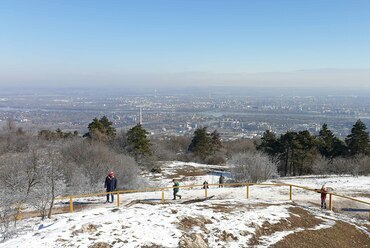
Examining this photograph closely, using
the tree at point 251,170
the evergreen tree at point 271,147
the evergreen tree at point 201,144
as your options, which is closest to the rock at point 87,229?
the tree at point 251,170

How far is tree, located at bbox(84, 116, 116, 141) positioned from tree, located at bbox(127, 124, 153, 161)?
16.4 feet

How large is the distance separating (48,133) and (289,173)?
3904cm

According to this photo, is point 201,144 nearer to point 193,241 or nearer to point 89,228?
point 193,241

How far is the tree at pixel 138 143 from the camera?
48.1 m

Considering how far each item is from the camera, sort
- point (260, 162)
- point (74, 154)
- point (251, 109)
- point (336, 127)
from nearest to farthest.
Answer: point (260, 162)
point (74, 154)
point (336, 127)
point (251, 109)

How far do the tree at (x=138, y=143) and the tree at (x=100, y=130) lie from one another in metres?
5.00

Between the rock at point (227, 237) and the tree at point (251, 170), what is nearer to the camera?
the rock at point (227, 237)

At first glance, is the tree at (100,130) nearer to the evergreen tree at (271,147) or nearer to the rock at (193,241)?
the evergreen tree at (271,147)

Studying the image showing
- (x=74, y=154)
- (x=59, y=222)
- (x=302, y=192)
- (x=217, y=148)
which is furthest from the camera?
(x=217, y=148)

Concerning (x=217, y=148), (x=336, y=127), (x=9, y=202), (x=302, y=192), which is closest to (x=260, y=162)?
(x=302, y=192)

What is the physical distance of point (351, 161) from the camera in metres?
39.9

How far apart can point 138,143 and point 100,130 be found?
8705 millimetres

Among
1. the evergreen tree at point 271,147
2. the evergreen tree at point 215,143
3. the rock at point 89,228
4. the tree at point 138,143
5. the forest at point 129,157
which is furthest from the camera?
the evergreen tree at point 215,143

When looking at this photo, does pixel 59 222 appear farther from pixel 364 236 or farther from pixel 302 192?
pixel 302 192
